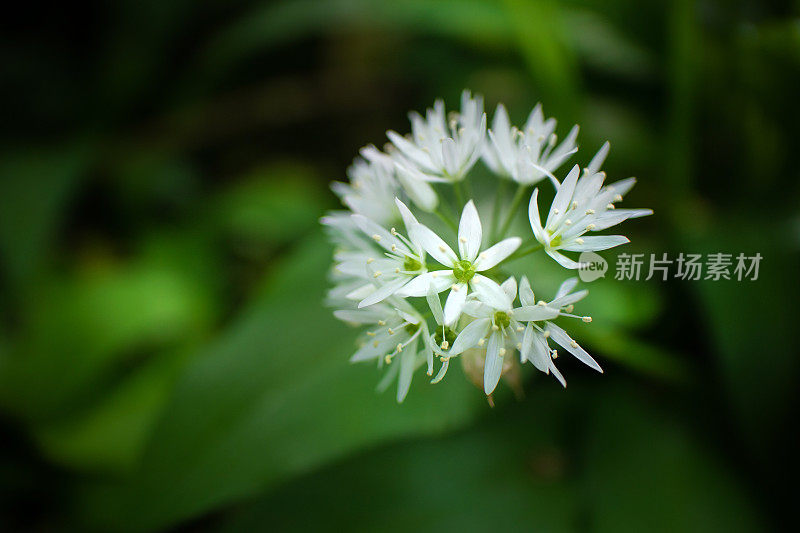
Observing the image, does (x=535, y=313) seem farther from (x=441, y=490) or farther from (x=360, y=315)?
(x=441, y=490)

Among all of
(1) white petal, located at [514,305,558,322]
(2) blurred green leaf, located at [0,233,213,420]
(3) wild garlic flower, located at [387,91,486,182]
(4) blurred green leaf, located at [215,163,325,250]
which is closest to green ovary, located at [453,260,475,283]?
(1) white petal, located at [514,305,558,322]

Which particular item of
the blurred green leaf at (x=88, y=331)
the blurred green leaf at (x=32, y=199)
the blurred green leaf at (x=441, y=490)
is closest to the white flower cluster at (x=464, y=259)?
the blurred green leaf at (x=441, y=490)

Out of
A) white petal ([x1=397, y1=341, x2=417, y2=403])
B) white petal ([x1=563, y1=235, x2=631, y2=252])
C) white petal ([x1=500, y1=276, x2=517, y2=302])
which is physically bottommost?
white petal ([x1=397, y1=341, x2=417, y2=403])

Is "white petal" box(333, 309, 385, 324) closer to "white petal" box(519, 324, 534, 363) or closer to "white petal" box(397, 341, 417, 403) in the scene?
"white petal" box(397, 341, 417, 403)

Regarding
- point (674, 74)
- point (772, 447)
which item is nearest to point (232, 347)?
point (772, 447)

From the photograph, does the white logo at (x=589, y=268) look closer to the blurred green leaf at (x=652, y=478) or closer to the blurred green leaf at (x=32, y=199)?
the blurred green leaf at (x=652, y=478)

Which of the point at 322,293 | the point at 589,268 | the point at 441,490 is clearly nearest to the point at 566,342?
the point at 589,268
